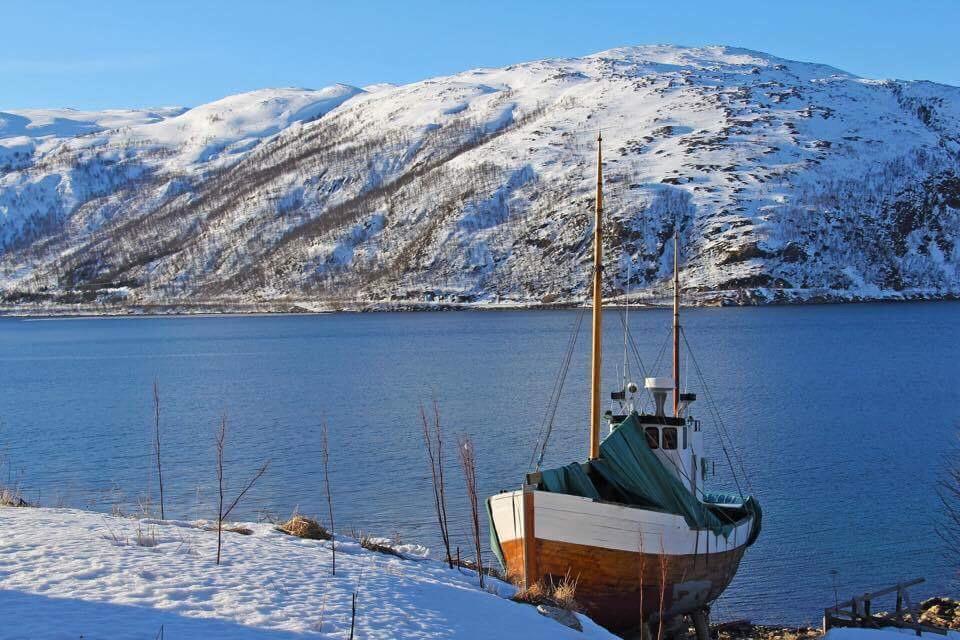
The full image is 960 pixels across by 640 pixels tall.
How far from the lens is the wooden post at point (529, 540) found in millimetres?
19812

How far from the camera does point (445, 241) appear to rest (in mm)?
195625

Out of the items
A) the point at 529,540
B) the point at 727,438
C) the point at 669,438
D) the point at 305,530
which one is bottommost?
the point at 727,438

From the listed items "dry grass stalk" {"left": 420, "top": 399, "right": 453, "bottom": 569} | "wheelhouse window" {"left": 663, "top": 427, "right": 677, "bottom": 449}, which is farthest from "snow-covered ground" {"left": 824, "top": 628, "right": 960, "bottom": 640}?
"dry grass stalk" {"left": 420, "top": 399, "right": 453, "bottom": 569}

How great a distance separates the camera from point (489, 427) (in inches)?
1951

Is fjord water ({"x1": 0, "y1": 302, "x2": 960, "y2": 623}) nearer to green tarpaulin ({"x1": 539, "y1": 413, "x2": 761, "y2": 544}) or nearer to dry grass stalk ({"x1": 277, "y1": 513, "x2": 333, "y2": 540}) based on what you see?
green tarpaulin ({"x1": 539, "y1": 413, "x2": 761, "y2": 544})

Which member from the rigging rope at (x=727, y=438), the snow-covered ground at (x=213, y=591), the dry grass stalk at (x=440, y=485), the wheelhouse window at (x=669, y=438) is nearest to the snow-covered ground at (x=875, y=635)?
the wheelhouse window at (x=669, y=438)

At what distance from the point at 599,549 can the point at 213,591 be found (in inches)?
383

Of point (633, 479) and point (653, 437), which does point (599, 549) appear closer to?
point (633, 479)

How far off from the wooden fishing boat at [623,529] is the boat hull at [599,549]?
2cm

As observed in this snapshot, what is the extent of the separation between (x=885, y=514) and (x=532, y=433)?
18189 mm

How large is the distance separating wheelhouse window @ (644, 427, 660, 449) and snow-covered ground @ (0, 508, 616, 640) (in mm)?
8981

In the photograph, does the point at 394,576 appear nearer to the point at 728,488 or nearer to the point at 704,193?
the point at 728,488

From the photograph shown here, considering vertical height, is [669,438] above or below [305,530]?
above

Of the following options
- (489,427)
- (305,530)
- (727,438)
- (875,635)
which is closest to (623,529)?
(875,635)
